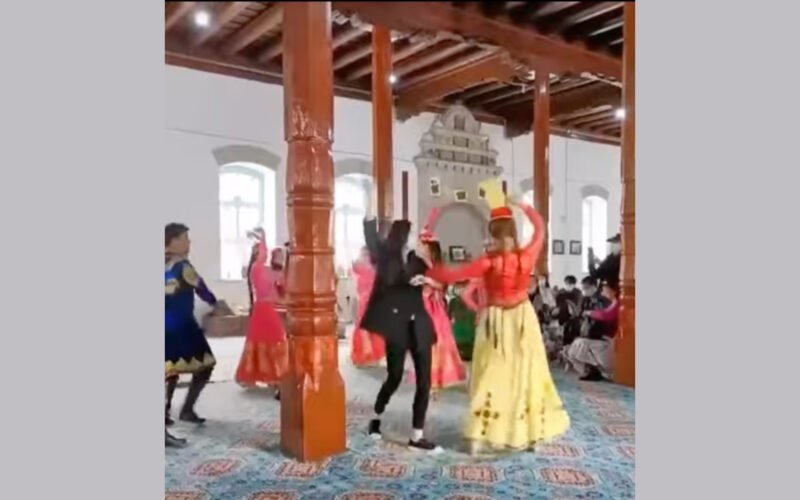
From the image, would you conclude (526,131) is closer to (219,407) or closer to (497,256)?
(497,256)

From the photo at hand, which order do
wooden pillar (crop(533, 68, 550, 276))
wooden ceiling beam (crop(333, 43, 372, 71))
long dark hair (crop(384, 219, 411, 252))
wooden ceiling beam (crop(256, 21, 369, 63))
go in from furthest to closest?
wooden pillar (crop(533, 68, 550, 276)) < long dark hair (crop(384, 219, 411, 252)) < wooden ceiling beam (crop(333, 43, 372, 71)) < wooden ceiling beam (crop(256, 21, 369, 63))

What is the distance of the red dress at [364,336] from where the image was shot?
1.47 meters

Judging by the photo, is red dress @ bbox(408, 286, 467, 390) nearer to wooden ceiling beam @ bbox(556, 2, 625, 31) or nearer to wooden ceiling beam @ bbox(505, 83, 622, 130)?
wooden ceiling beam @ bbox(505, 83, 622, 130)

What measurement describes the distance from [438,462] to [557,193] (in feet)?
2.32

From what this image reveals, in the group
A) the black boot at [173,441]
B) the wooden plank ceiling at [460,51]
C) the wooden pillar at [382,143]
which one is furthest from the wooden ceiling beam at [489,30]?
the black boot at [173,441]

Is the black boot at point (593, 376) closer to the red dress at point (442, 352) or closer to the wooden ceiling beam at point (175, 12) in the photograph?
the red dress at point (442, 352)

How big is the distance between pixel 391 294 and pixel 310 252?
0.22 meters

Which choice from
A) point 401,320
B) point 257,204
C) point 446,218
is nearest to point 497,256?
point 446,218

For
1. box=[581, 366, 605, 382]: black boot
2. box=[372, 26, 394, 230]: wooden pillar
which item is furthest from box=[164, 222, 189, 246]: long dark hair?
box=[581, 366, 605, 382]: black boot

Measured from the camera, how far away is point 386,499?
57.9 inches

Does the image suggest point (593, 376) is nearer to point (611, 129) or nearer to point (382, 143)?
point (611, 129)

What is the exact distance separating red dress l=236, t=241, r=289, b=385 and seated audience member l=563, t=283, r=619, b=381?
74cm

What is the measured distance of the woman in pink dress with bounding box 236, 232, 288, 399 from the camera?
140 centimetres

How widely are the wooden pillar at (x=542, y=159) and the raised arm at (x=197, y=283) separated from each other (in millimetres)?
766
